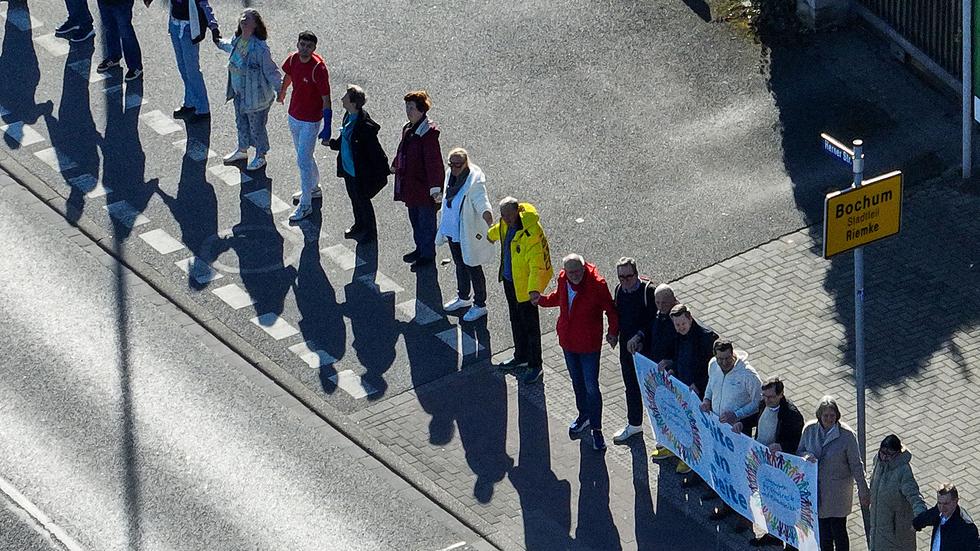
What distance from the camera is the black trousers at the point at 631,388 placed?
14.6 m

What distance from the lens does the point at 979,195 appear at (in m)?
18.0

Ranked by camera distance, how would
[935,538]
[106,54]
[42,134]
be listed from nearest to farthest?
1. [935,538]
2. [42,134]
3. [106,54]

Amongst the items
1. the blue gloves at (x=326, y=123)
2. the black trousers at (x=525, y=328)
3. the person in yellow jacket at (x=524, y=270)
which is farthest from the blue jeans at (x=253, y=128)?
the black trousers at (x=525, y=328)

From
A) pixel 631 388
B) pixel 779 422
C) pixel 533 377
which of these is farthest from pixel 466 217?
pixel 779 422

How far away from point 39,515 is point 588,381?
4.40 m

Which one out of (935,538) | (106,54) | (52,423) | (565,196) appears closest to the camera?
(935,538)

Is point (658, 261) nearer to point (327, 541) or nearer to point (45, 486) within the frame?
point (327, 541)

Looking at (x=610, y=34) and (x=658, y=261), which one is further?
(x=610, y=34)

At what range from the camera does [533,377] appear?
15.8m

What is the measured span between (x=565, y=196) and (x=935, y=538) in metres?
7.16

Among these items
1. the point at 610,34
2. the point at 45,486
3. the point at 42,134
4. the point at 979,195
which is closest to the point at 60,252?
the point at 42,134

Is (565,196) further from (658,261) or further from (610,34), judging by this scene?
(610,34)

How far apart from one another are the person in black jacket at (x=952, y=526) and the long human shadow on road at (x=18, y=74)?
38.1 ft

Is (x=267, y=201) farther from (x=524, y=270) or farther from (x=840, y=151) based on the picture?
(x=840, y=151)
